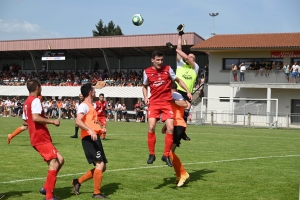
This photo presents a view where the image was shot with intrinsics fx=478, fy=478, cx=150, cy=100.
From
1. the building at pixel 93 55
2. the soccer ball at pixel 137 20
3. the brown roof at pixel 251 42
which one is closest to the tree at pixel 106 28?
the building at pixel 93 55

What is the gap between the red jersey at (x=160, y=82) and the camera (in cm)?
927

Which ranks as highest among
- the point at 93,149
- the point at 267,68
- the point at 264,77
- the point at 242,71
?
the point at 267,68

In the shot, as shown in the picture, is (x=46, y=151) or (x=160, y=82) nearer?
(x=46, y=151)

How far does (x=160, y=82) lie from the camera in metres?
9.27

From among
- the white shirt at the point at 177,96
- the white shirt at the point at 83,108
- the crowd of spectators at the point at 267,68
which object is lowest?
the white shirt at the point at 83,108

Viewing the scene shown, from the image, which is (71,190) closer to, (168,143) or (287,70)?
(168,143)

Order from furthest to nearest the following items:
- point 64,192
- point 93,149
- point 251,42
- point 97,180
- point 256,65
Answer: point 251,42, point 256,65, point 64,192, point 93,149, point 97,180

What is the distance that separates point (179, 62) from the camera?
415 inches

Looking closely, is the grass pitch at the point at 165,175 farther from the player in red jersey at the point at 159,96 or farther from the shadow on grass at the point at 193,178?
the player in red jersey at the point at 159,96

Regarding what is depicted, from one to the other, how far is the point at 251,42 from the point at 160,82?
36.6 meters

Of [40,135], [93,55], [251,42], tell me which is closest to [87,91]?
Result: [40,135]

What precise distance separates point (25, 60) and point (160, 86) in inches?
2291

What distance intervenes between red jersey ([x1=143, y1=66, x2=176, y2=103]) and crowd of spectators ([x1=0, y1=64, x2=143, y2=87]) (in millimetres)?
40004

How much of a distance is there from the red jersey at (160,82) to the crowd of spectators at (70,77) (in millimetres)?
40004
